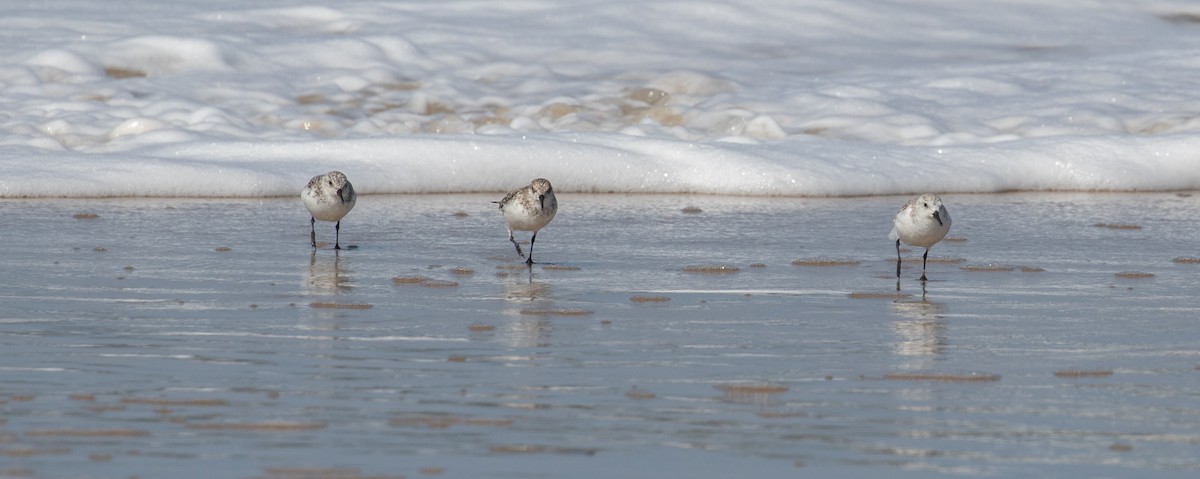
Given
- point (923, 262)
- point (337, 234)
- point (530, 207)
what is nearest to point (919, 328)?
point (923, 262)

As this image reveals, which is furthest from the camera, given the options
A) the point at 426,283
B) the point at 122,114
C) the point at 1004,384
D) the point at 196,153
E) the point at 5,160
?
the point at 122,114

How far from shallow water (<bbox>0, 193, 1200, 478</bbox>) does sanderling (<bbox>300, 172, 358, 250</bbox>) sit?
18cm

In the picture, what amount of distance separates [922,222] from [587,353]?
2442 millimetres

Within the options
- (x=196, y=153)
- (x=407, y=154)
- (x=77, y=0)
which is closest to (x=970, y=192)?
(x=407, y=154)

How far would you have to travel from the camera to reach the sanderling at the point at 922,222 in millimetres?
6742

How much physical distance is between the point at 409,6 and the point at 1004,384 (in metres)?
13.1

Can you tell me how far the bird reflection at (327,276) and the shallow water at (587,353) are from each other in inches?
1.2

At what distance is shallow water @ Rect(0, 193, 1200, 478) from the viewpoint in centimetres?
349

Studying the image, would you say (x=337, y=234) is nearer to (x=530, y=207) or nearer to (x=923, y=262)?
(x=530, y=207)

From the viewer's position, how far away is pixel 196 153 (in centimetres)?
1042

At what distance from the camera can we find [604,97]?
13625 millimetres

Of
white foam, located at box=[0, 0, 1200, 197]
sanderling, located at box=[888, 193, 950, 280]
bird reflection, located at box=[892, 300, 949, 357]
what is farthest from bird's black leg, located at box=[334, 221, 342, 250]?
bird reflection, located at box=[892, 300, 949, 357]

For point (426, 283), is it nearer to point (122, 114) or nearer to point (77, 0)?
point (122, 114)

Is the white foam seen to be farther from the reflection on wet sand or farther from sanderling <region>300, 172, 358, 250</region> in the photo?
the reflection on wet sand
